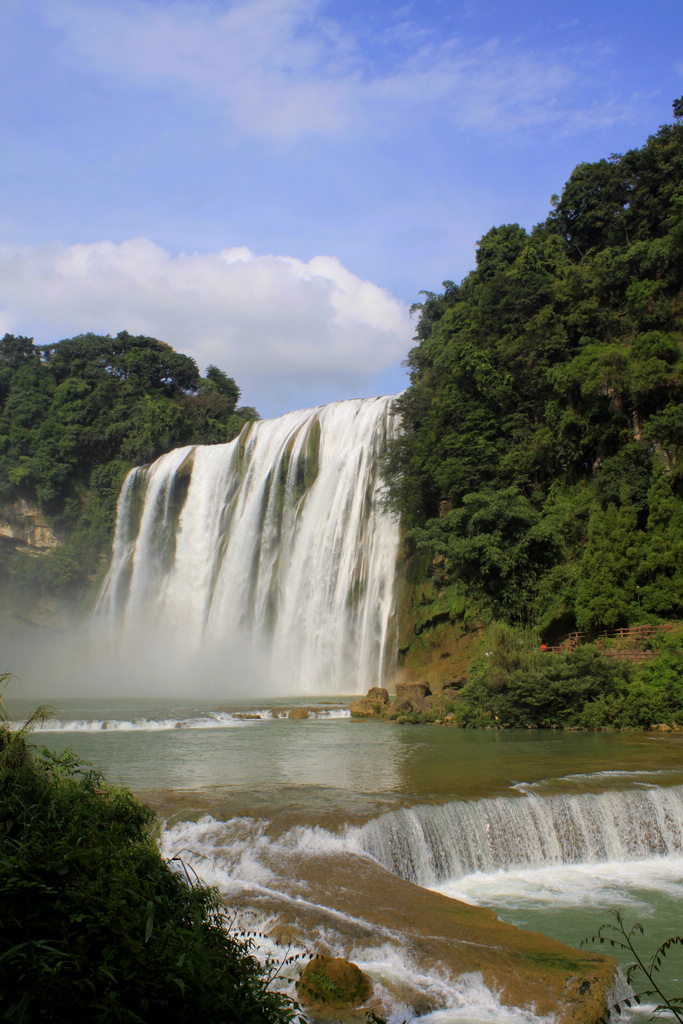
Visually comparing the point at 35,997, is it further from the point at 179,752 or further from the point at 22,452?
the point at 22,452

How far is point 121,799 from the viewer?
20.0 ft

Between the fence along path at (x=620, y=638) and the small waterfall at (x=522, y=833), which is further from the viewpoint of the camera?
the fence along path at (x=620, y=638)

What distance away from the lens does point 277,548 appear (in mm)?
34156

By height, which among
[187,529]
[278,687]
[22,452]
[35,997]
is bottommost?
[278,687]

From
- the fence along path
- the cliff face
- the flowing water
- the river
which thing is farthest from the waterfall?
the river

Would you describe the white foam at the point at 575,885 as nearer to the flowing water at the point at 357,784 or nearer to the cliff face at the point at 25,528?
the flowing water at the point at 357,784

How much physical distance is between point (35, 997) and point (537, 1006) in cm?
428

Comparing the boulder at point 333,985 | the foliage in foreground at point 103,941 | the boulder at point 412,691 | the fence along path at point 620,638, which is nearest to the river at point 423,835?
the boulder at point 333,985

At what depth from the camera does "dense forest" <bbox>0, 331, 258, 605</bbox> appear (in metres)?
49.0

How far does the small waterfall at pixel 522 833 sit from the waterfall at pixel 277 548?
17695 millimetres

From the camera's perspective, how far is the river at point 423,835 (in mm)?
6902

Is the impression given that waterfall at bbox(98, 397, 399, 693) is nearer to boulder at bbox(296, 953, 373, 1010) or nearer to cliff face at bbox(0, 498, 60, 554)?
cliff face at bbox(0, 498, 60, 554)

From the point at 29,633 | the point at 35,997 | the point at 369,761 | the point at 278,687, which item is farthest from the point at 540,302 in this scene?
the point at 29,633

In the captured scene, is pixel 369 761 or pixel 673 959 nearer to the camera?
pixel 673 959
